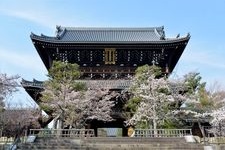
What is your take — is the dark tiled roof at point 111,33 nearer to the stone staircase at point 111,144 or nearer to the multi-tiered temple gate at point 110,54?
the multi-tiered temple gate at point 110,54

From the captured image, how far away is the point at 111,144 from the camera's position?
18188 millimetres

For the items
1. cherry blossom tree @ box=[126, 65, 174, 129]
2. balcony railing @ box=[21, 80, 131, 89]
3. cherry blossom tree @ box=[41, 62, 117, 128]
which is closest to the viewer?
cherry blossom tree @ box=[41, 62, 117, 128]

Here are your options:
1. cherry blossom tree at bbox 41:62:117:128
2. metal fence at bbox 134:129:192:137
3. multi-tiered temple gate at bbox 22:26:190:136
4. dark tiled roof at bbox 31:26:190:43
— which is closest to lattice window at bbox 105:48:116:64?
multi-tiered temple gate at bbox 22:26:190:136

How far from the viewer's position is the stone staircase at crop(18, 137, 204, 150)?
57.9ft

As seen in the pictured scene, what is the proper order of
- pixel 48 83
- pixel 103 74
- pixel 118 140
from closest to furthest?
1. pixel 118 140
2. pixel 48 83
3. pixel 103 74

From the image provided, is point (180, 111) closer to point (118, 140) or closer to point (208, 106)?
point (208, 106)

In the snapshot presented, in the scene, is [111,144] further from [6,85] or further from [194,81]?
[194,81]

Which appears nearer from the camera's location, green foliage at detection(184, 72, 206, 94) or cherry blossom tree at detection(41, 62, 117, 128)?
cherry blossom tree at detection(41, 62, 117, 128)

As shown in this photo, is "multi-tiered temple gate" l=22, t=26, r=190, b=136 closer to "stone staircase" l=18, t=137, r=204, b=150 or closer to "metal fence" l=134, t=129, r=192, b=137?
"metal fence" l=134, t=129, r=192, b=137

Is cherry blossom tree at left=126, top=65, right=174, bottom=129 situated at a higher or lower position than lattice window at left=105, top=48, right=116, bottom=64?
lower

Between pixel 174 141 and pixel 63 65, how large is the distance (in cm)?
1010

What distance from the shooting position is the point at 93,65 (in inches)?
1224

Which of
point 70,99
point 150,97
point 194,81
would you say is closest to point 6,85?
point 70,99

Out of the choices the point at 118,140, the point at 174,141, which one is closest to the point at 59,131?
the point at 118,140
